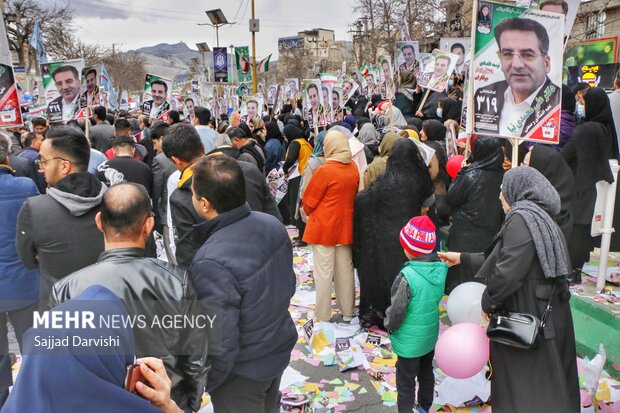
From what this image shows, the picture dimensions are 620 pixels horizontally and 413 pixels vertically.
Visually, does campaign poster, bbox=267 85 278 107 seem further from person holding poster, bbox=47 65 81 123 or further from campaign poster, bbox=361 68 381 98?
person holding poster, bbox=47 65 81 123

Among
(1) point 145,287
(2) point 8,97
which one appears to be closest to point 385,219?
(1) point 145,287

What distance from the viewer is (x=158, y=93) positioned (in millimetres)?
10953

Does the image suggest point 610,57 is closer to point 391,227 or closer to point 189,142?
point 391,227

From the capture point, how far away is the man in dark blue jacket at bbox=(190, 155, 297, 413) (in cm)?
248

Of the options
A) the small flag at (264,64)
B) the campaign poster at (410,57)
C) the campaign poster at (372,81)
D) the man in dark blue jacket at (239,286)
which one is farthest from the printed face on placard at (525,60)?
the small flag at (264,64)

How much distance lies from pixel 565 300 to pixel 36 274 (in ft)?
12.9

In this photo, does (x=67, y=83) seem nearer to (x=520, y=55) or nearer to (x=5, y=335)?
(x=5, y=335)

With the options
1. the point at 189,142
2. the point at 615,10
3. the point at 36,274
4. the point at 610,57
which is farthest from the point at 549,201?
the point at 615,10

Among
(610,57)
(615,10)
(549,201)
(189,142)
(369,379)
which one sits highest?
(615,10)

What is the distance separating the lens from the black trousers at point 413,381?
3.80 meters

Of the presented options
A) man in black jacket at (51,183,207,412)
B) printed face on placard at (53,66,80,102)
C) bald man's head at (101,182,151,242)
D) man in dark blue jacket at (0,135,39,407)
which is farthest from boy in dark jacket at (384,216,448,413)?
printed face on placard at (53,66,80,102)

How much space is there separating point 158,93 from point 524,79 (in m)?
8.69

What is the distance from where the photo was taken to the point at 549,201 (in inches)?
120

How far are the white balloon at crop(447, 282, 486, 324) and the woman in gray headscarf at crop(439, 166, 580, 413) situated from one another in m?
0.50
